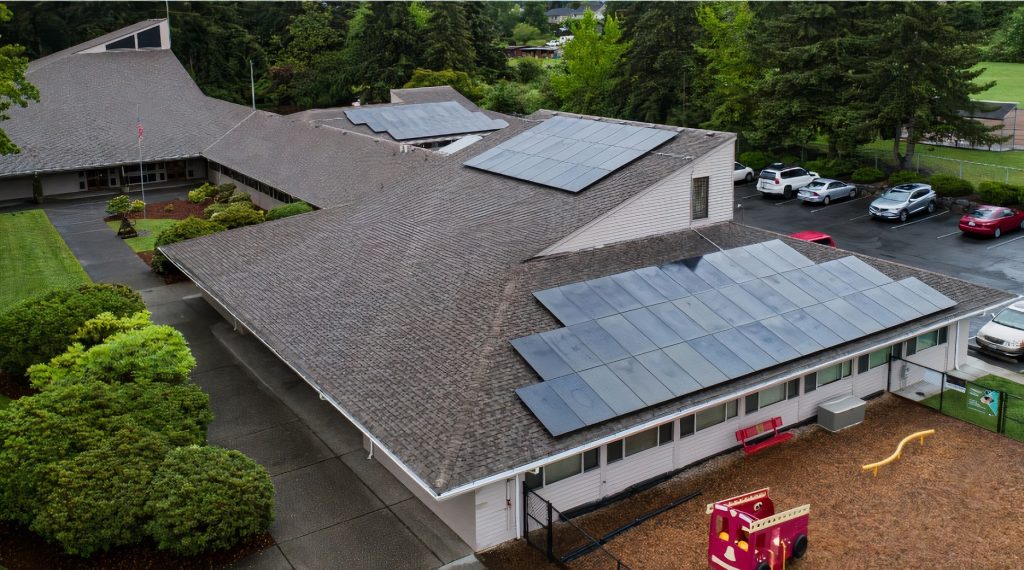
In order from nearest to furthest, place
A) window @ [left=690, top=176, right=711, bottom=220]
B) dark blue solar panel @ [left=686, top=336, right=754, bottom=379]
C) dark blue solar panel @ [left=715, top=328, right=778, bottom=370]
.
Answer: dark blue solar panel @ [left=686, top=336, right=754, bottom=379]
dark blue solar panel @ [left=715, top=328, right=778, bottom=370]
window @ [left=690, top=176, right=711, bottom=220]

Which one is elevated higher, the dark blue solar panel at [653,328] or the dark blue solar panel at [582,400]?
the dark blue solar panel at [653,328]

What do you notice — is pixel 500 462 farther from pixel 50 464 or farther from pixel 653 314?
pixel 50 464

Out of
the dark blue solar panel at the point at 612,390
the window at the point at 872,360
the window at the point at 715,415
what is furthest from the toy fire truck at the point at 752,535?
the window at the point at 872,360

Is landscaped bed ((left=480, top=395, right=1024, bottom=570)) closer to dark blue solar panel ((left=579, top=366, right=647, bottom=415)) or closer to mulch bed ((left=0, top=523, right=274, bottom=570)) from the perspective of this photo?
dark blue solar panel ((left=579, top=366, right=647, bottom=415))

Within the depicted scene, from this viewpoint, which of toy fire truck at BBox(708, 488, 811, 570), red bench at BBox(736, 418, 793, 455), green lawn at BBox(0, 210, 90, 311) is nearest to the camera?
toy fire truck at BBox(708, 488, 811, 570)

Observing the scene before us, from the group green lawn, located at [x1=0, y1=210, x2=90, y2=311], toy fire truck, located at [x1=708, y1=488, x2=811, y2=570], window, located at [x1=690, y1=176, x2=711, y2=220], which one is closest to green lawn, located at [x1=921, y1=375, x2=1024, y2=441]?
window, located at [x1=690, y1=176, x2=711, y2=220]

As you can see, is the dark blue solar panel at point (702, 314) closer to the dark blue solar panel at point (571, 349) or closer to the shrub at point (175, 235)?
the dark blue solar panel at point (571, 349)
